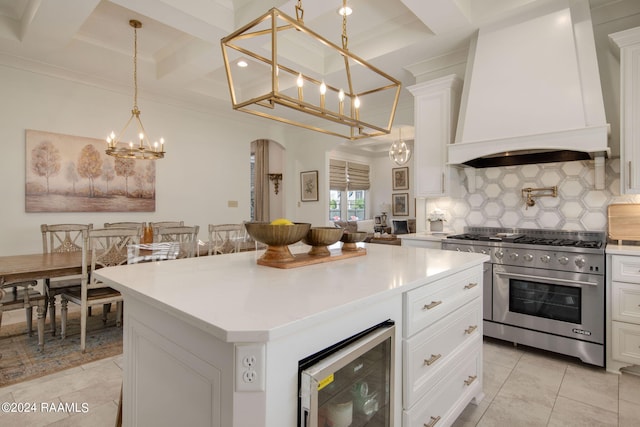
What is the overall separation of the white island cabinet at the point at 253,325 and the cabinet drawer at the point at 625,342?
143cm

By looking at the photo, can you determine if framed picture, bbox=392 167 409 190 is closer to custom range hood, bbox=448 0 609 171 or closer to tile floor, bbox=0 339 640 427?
custom range hood, bbox=448 0 609 171

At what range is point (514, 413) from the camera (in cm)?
195

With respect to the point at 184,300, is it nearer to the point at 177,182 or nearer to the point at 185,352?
the point at 185,352

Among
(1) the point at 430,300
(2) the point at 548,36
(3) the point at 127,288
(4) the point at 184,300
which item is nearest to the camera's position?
(4) the point at 184,300

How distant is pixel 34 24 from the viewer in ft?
9.70

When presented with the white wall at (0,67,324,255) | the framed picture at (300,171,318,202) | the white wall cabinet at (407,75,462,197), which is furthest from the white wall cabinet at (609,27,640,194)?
the framed picture at (300,171,318,202)

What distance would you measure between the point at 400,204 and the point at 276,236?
8.19 meters

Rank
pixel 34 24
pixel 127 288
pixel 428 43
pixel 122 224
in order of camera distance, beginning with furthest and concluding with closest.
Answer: pixel 122 224 < pixel 428 43 < pixel 34 24 < pixel 127 288

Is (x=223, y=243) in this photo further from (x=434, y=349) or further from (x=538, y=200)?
(x=538, y=200)

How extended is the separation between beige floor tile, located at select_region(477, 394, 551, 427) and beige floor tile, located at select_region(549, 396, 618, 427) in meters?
0.05

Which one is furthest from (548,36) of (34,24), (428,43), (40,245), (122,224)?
(40,245)

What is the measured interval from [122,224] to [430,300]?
383cm

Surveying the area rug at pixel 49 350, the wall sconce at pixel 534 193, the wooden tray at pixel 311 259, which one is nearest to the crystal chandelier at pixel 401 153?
the wall sconce at pixel 534 193

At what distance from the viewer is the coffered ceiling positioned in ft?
9.10
